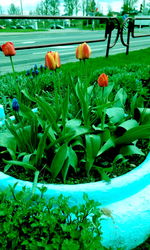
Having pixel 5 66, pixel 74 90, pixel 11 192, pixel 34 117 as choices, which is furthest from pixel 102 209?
pixel 5 66

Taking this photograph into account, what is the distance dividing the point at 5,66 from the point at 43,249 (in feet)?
20.9

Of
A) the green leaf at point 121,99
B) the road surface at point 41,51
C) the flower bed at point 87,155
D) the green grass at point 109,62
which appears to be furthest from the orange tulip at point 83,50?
the road surface at point 41,51

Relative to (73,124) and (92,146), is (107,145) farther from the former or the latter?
(73,124)

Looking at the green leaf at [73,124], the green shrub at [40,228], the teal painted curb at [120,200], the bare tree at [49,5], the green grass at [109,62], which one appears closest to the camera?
the green shrub at [40,228]

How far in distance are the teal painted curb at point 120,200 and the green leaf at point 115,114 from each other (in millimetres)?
540

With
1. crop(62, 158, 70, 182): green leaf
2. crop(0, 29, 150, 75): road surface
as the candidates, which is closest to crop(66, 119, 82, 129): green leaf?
crop(62, 158, 70, 182): green leaf

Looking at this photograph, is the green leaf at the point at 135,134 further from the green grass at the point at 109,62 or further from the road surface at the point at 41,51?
the road surface at the point at 41,51

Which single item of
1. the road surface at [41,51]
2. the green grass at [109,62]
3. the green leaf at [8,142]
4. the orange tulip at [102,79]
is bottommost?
the road surface at [41,51]

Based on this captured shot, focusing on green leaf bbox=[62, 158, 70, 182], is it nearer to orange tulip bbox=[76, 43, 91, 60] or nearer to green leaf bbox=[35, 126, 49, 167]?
green leaf bbox=[35, 126, 49, 167]

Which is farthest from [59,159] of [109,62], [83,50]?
[109,62]

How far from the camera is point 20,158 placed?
1749 mm

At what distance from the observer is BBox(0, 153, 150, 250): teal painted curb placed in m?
1.36

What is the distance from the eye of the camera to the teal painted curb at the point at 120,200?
1355 mm

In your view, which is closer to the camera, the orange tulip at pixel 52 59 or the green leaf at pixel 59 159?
the green leaf at pixel 59 159
